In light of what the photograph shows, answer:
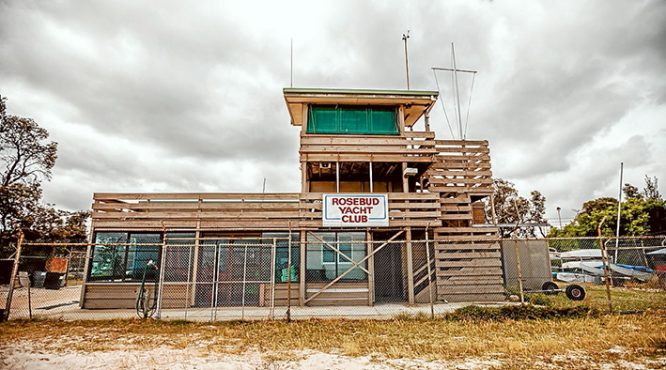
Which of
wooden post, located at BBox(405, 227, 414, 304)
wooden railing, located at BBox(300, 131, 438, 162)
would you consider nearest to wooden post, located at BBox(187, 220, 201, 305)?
wooden railing, located at BBox(300, 131, 438, 162)

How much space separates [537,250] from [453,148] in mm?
6122

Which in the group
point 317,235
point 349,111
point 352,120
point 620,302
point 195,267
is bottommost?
point 620,302

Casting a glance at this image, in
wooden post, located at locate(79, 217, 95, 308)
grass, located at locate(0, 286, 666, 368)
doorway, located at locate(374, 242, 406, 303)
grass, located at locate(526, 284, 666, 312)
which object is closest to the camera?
grass, located at locate(0, 286, 666, 368)

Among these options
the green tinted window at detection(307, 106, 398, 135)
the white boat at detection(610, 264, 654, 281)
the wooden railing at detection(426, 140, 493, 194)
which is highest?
the green tinted window at detection(307, 106, 398, 135)

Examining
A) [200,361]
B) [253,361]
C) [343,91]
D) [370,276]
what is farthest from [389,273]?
[200,361]

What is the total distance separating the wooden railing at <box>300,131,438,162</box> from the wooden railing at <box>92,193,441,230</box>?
7.31 feet

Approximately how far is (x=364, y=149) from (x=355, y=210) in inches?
117

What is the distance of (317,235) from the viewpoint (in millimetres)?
14219

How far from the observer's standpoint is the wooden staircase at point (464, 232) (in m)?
14.2


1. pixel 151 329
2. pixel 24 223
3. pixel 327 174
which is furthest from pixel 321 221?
pixel 24 223

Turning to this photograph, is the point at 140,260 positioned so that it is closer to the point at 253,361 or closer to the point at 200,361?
the point at 200,361

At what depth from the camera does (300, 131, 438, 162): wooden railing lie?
15523mm

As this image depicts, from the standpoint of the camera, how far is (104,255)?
13617mm

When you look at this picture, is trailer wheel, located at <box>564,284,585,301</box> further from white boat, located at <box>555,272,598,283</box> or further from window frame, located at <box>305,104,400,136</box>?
window frame, located at <box>305,104,400,136</box>
